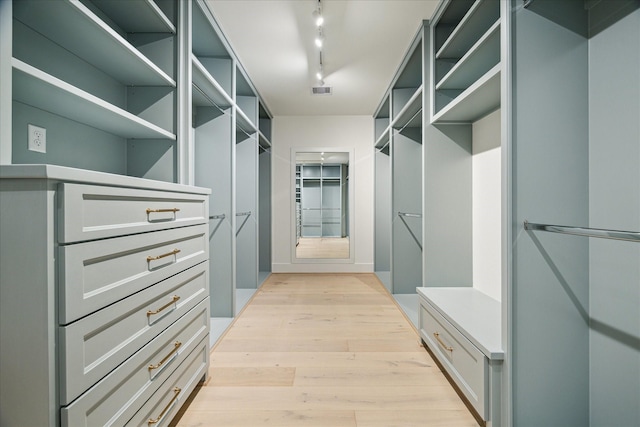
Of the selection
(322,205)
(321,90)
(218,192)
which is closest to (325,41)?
(321,90)

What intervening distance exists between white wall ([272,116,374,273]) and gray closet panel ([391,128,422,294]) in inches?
51.4

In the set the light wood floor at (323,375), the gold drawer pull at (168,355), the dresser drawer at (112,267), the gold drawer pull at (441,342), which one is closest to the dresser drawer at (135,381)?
the gold drawer pull at (168,355)

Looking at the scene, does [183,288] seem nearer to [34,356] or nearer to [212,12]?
[34,356]

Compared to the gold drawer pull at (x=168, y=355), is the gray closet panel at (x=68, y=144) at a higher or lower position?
higher

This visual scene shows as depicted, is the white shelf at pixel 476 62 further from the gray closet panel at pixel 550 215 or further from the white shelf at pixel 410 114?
the white shelf at pixel 410 114

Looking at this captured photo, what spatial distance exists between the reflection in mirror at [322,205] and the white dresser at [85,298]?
3595 mm

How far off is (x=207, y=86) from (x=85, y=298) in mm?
2044

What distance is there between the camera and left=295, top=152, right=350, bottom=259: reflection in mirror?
483 cm

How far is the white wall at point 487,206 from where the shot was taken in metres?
→ 2.10

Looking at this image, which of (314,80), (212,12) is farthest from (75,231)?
(314,80)

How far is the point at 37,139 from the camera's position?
4.30 ft

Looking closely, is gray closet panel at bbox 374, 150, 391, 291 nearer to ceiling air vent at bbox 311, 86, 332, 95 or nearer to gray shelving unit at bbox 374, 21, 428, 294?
gray shelving unit at bbox 374, 21, 428, 294

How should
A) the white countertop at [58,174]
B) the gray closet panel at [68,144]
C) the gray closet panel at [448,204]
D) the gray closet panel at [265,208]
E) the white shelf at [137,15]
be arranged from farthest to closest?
1. the gray closet panel at [265,208]
2. the gray closet panel at [448,204]
3. the white shelf at [137,15]
4. the gray closet panel at [68,144]
5. the white countertop at [58,174]

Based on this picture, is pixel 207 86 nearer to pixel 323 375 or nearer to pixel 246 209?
pixel 246 209
